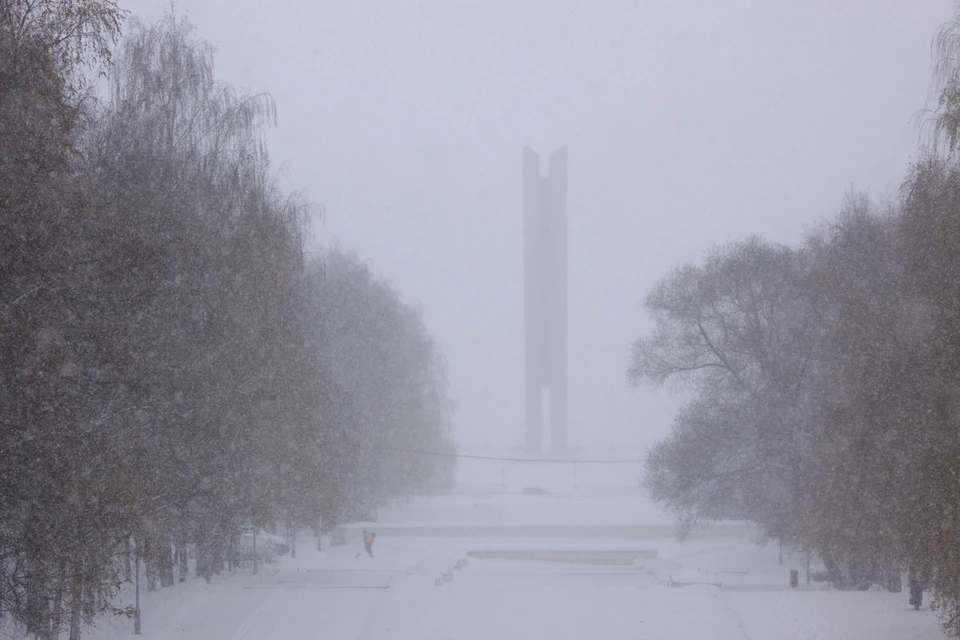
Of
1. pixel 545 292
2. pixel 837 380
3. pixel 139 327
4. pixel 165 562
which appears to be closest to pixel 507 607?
pixel 165 562

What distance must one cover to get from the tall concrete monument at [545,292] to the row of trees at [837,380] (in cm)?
2649

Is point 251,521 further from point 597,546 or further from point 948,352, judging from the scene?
point 597,546

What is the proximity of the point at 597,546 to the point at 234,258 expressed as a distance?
13.9 metres

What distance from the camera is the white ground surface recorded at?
1039 centimetres

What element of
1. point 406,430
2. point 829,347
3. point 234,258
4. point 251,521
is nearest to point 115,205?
point 234,258

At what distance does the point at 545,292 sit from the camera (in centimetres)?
4338

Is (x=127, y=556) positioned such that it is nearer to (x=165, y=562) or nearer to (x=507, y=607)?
(x=165, y=562)

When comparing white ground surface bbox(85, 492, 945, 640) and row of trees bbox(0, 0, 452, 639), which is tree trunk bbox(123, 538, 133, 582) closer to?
row of trees bbox(0, 0, 452, 639)

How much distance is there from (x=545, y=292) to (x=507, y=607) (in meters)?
32.2

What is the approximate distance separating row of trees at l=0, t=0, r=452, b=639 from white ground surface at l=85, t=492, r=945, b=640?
818 mm

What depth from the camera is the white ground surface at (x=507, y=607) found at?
10391 mm

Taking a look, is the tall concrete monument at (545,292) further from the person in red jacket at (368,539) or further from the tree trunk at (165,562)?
the tree trunk at (165,562)

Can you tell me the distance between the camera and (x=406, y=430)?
22875 mm

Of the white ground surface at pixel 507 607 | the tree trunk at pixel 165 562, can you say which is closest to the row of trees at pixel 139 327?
the tree trunk at pixel 165 562
